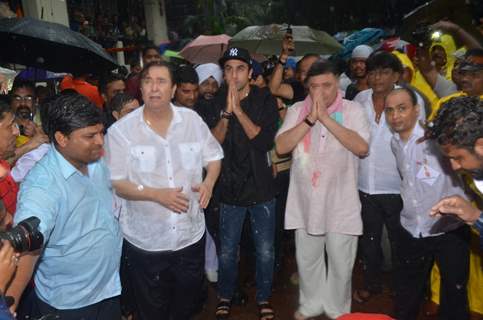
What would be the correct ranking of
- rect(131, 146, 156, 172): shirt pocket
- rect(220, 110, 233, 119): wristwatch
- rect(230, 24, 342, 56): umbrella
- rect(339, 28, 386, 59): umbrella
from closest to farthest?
1. rect(131, 146, 156, 172): shirt pocket
2. rect(220, 110, 233, 119): wristwatch
3. rect(230, 24, 342, 56): umbrella
4. rect(339, 28, 386, 59): umbrella

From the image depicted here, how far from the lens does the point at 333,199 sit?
396cm

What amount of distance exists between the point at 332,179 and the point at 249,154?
76 centimetres

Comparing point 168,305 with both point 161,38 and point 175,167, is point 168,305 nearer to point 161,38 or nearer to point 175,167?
point 175,167

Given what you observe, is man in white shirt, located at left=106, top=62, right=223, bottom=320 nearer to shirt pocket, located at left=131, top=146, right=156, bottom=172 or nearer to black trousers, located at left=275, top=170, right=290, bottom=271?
shirt pocket, located at left=131, top=146, right=156, bottom=172

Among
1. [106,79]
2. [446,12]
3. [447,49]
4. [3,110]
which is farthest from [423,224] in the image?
[446,12]

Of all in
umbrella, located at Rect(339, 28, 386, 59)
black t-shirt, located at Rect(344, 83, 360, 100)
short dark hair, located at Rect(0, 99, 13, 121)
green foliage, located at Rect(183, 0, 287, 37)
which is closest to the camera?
short dark hair, located at Rect(0, 99, 13, 121)

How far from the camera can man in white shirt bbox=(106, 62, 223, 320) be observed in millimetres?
3307

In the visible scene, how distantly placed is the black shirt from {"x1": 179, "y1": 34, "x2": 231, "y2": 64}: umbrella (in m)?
4.61

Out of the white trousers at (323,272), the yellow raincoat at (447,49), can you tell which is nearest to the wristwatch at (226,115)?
the white trousers at (323,272)

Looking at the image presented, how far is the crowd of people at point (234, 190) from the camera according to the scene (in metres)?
2.66

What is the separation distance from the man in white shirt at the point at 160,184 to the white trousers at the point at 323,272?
3.48 feet

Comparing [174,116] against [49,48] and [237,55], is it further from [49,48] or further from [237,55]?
[49,48]

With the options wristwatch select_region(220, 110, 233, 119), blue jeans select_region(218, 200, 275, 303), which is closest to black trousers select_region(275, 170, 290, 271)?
blue jeans select_region(218, 200, 275, 303)

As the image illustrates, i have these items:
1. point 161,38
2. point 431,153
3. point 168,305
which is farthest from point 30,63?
point 161,38
